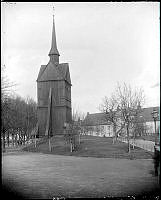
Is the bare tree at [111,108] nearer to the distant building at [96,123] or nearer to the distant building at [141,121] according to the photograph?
the distant building at [141,121]

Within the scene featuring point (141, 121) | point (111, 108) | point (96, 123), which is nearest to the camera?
point (111, 108)

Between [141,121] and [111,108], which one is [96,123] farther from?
[111,108]

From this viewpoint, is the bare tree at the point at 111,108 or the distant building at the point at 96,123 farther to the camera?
the distant building at the point at 96,123

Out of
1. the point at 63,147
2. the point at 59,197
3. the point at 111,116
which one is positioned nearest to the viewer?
the point at 59,197

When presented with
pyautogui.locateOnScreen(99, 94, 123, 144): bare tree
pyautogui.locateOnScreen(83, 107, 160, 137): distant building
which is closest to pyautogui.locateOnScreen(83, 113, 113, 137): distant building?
pyautogui.locateOnScreen(83, 107, 160, 137): distant building

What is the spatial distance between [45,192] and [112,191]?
63.5 inches

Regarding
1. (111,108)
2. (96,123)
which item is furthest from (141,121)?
(96,123)

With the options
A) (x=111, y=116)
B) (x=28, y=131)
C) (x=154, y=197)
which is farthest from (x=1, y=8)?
(x=28, y=131)

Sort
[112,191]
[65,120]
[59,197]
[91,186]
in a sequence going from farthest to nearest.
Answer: [65,120] < [91,186] < [112,191] < [59,197]

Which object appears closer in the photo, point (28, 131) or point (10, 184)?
point (10, 184)

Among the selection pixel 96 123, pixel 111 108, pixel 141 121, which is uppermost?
pixel 111 108

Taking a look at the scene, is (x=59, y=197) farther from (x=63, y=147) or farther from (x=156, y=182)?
(x=63, y=147)

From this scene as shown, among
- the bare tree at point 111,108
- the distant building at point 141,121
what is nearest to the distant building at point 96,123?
the distant building at point 141,121

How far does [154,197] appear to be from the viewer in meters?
5.41
